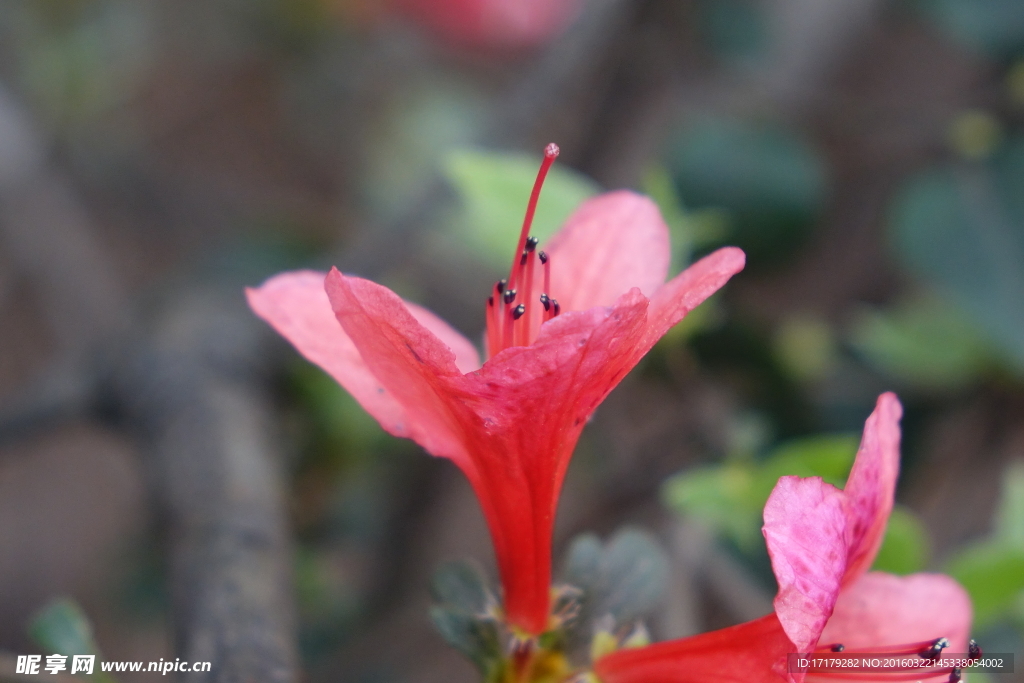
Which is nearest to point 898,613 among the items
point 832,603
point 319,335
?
point 832,603

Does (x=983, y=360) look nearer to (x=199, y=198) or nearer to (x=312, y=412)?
(x=312, y=412)

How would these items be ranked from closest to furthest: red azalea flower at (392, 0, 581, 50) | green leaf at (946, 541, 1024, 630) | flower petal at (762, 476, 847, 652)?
flower petal at (762, 476, 847, 652) < green leaf at (946, 541, 1024, 630) < red azalea flower at (392, 0, 581, 50)

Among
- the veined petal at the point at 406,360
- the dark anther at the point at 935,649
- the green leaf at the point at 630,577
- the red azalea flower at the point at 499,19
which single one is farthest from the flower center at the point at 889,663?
the red azalea flower at the point at 499,19

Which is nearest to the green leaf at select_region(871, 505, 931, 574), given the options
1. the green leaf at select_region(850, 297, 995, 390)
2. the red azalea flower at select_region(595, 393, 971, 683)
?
the red azalea flower at select_region(595, 393, 971, 683)

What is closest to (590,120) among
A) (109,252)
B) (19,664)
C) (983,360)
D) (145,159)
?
(983,360)

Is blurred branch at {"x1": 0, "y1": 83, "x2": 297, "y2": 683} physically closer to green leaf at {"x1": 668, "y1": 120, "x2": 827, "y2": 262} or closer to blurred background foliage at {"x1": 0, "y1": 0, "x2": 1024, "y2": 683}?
blurred background foliage at {"x1": 0, "y1": 0, "x2": 1024, "y2": 683}
